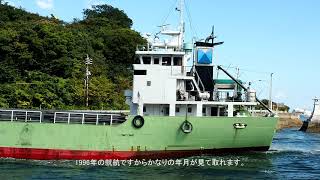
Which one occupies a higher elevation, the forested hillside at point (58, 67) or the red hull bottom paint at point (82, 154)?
the forested hillside at point (58, 67)

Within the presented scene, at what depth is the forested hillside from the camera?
47656 mm

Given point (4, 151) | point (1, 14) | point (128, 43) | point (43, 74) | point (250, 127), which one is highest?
point (1, 14)

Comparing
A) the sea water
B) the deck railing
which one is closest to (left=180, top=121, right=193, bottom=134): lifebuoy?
the sea water

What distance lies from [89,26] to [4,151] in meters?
51.9

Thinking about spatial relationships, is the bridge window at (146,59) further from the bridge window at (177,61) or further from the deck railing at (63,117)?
the deck railing at (63,117)

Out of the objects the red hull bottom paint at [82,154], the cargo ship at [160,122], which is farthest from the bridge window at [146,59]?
the red hull bottom paint at [82,154]

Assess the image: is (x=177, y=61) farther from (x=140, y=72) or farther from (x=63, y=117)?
(x=63, y=117)

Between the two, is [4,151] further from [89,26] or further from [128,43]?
[89,26]

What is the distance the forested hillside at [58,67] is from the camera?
47656mm

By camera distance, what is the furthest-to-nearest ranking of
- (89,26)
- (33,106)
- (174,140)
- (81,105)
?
(89,26)
(81,105)
(33,106)
(174,140)

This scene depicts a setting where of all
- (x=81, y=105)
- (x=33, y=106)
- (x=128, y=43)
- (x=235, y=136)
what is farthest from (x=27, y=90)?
(x=235, y=136)

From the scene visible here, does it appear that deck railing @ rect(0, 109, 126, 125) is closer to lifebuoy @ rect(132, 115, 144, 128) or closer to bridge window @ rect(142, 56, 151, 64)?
lifebuoy @ rect(132, 115, 144, 128)

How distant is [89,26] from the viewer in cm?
7469

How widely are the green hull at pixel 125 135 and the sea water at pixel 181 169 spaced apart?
83 centimetres
